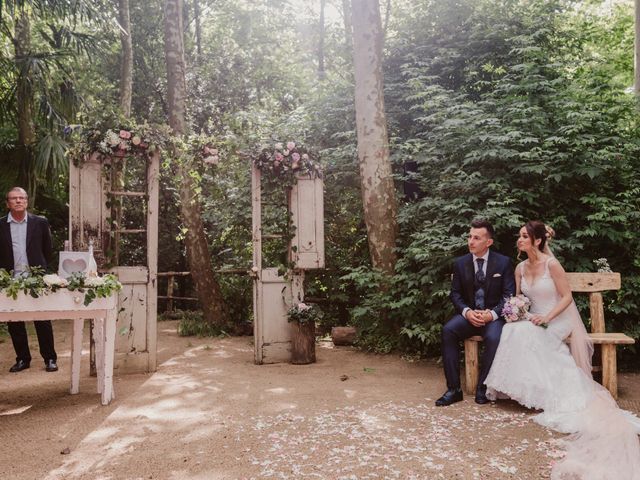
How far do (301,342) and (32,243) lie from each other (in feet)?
10.4

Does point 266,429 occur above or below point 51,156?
below

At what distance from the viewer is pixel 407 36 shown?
29.7 feet

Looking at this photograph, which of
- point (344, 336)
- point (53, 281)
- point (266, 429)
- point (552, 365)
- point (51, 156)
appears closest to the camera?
point (266, 429)

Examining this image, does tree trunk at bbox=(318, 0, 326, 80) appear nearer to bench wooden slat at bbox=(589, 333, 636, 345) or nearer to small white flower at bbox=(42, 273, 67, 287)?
bench wooden slat at bbox=(589, 333, 636, 345)

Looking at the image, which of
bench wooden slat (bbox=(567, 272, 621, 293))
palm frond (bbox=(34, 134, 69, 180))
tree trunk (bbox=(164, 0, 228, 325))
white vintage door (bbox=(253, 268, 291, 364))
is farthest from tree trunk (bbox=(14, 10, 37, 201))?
bench wooden slat (bbox=(567, 272, 621, 293))

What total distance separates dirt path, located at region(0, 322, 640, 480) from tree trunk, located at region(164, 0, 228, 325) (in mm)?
3352

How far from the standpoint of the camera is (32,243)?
210 inches

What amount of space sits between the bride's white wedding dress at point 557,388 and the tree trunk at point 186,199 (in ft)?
18.2

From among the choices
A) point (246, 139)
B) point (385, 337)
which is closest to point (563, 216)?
point (385, 337)

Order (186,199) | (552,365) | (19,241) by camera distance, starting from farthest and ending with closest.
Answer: (186,199)
(19,241)
(552,365)

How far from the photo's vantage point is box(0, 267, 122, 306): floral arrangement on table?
365cm

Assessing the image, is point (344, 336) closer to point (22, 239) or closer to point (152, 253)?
point (152, 253)

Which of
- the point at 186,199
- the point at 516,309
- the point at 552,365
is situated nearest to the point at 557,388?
the point at 552,365

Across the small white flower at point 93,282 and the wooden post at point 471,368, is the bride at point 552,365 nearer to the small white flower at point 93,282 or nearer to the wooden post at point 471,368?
the wooden post at point 471,368
